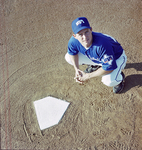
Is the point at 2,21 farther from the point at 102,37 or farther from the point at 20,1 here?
the point at 102,37

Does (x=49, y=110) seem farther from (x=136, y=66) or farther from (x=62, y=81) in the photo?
(x=136, y=66)

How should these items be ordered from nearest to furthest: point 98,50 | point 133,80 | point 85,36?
point 85,36
point 98,50
point 133,80

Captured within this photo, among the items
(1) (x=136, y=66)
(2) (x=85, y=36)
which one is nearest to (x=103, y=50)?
(2) (x=85, y=36)

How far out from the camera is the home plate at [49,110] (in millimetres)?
3174

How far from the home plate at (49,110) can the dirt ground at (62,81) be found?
100 millimetres

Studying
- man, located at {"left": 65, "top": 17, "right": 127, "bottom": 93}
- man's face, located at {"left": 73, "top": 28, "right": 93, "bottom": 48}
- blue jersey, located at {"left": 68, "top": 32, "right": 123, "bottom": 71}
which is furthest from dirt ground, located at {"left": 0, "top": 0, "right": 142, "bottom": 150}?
man's face, located at {"left": 73, "top": 28, "right": 93, "bottom": 48}

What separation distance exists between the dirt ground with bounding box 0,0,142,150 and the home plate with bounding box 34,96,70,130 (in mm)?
100

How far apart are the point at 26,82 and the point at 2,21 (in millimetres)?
2615

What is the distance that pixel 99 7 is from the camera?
4.96 metres

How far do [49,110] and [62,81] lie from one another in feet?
2.52

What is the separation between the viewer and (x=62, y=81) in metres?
3.66

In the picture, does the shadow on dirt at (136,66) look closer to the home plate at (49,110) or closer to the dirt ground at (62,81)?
the dirt ground at (62,81)

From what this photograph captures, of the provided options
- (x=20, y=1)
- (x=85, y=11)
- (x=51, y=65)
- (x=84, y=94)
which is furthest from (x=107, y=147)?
(x=20, y=1)

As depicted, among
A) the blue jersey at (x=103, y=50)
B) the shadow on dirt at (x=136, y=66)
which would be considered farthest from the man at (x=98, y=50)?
the shadow on dirt at (x=136, y=66)
